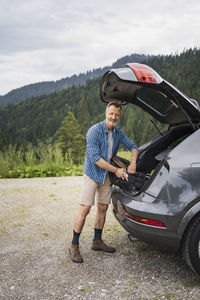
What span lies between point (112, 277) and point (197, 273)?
0.80m

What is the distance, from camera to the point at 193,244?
246cm

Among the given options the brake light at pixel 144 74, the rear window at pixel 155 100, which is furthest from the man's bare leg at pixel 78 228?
the brake light at pixel 144 74

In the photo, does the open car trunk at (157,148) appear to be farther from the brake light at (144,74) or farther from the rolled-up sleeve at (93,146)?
the brake light at (144,74)

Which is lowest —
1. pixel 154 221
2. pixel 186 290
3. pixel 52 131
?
pixel 52 131

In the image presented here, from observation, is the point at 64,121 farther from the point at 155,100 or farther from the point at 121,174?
the point at 121,174

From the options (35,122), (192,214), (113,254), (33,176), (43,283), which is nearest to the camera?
(192,214)

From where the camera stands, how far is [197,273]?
257 cm

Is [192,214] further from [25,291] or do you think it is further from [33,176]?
[33,176]

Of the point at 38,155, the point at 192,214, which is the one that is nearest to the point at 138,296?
the point at 192,214

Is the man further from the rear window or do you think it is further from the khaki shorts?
the rear window

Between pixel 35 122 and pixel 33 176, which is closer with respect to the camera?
pixel 33 176

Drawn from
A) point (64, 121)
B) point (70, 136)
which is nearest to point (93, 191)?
point (70, 136)

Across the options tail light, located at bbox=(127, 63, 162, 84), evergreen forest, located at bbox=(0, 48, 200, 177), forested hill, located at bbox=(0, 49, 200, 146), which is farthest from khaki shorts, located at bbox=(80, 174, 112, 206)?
forested hill, located at bbox=(0, 49, 200, 146)

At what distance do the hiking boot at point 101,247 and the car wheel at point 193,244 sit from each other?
1.09 meters
